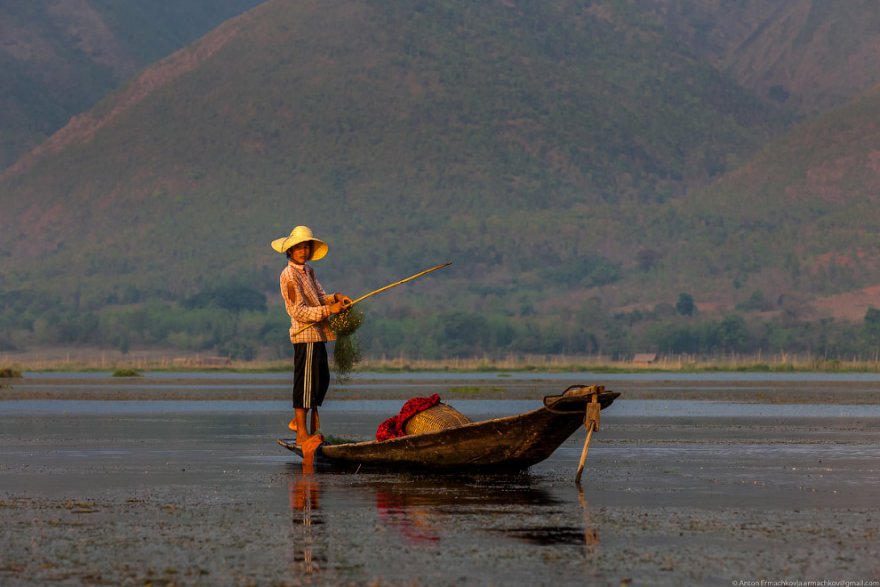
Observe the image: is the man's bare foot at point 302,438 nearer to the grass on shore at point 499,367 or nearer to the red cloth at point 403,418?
the red cloth at point 403,418

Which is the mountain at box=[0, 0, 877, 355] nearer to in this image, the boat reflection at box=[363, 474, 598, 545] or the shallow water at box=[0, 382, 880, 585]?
the shallow water at box=[0, 382, 880, 585]

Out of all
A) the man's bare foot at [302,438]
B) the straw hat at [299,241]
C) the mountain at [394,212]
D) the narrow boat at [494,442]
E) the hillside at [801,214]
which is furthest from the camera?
the mountain at [394,212]

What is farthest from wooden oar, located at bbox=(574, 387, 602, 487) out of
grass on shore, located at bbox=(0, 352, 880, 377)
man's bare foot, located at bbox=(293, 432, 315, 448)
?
grass on shore, located at bbox=(0, 352, 880, 377)

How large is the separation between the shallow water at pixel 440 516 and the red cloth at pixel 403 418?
655mm

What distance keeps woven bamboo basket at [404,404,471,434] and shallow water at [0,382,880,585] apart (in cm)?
66

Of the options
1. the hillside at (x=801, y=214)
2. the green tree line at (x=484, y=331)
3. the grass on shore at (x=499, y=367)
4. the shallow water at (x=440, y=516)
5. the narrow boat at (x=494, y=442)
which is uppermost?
the hillside at (x=801, y=214)

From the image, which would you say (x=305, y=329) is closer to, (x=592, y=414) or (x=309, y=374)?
(x=309, y=374)

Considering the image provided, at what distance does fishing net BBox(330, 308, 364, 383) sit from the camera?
78.2 feet

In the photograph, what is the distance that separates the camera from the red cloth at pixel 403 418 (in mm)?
22109

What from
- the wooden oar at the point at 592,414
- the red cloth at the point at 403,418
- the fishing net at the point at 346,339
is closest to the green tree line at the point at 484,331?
the fishing net at the point at 346,339

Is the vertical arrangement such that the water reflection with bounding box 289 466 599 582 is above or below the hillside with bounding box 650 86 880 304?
below

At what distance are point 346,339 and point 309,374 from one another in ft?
5.91

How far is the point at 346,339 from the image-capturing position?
24.4 m

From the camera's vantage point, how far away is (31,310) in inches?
6048
